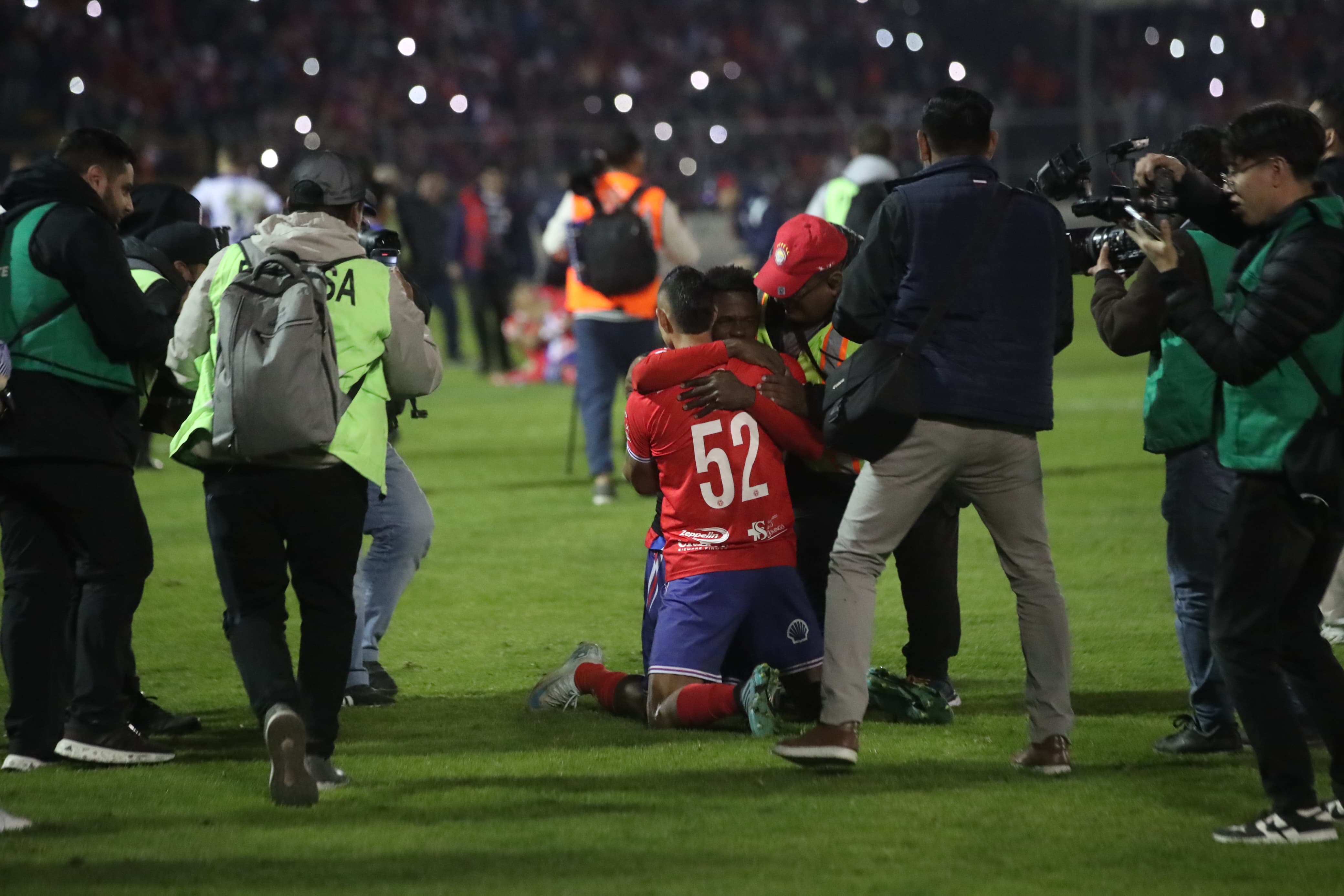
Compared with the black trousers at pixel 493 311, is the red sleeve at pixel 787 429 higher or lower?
lower

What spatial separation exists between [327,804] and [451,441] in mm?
10116

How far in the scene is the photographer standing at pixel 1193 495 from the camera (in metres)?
5.49

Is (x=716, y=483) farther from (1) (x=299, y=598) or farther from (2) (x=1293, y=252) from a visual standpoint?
(2) (x=1293, y=252)

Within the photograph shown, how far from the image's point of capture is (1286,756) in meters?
4.54

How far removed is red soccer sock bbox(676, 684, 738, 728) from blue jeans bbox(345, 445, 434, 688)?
1.32 m

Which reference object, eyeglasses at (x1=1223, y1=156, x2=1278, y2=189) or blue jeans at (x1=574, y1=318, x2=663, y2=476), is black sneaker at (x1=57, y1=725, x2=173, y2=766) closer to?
eyeglasses at (x1=1223, y1=156, x2=1278, y2=189)

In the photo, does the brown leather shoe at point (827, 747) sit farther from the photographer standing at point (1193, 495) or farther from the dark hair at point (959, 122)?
the dark hair at point (959, 122)

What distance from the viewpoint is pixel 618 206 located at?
1114 centimetres

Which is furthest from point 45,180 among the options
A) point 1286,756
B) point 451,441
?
point 451,441

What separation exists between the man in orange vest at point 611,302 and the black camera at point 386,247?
5080mm

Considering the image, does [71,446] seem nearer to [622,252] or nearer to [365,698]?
[365,698]

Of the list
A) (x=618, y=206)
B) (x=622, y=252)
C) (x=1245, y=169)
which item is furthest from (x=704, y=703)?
(x=618, y=206)

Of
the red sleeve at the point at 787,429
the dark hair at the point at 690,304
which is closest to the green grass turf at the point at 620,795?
the red sleeve at the point at 787,429

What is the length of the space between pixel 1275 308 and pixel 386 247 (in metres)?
3.03
